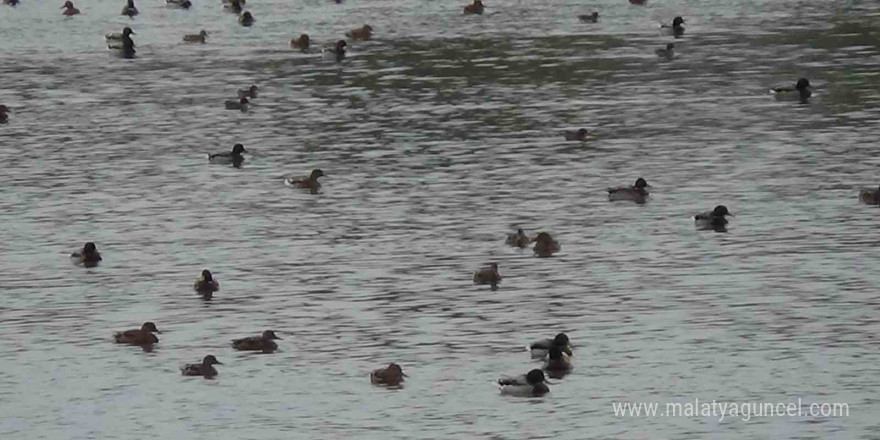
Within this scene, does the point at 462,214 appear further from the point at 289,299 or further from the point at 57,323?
the point at 57,323

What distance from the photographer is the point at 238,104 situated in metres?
71.2

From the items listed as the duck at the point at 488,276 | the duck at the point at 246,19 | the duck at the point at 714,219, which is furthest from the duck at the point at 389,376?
the duck at the point at 246,19

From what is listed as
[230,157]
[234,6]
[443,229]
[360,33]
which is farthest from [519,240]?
[234,6]

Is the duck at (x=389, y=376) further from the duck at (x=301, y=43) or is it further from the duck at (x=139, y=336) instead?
the duck at (x=301, y=43)

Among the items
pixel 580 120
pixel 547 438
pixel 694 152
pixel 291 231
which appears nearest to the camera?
pixel 547 438

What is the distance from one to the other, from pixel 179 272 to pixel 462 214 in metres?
8.46

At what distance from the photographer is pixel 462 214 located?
171ft

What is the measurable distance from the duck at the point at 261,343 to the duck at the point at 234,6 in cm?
5876

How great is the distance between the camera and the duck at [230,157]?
61031 millimetres

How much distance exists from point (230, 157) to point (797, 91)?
1902cm

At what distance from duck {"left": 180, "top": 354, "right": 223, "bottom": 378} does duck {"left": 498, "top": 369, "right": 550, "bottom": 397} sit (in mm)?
5265

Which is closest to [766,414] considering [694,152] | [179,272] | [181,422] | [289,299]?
[181,422]

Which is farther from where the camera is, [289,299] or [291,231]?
[291,231]

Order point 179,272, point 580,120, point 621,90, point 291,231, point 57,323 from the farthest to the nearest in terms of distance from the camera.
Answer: point 621,90 < point 580,120 < point 291,231 < point 179,272 < point 57,323
